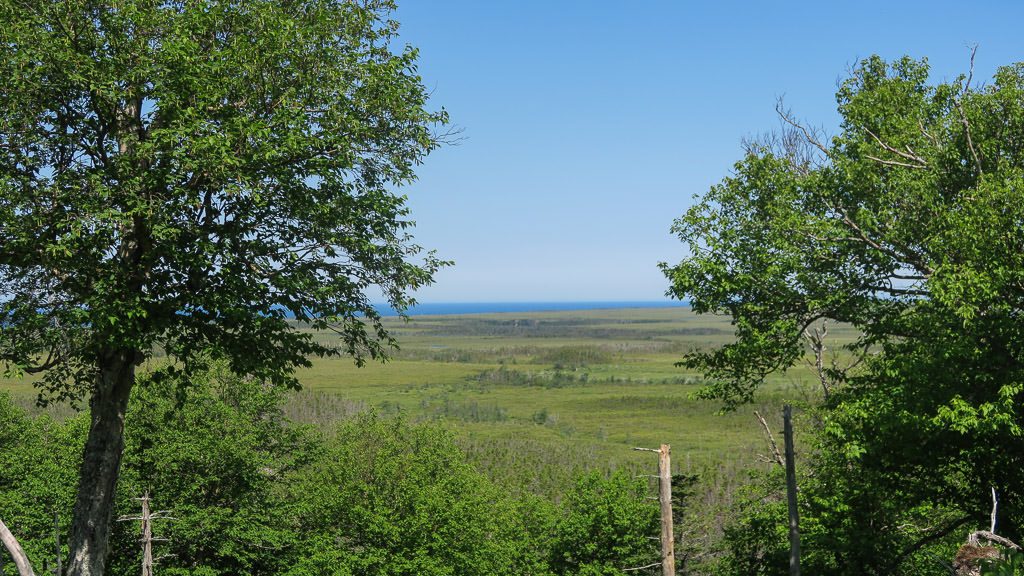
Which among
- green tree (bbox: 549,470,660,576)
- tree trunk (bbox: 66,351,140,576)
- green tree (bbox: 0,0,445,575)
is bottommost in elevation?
green tree (bbox: 549,470,660,576)

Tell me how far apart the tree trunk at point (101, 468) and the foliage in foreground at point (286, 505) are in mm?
16654

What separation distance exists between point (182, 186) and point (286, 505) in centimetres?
2724

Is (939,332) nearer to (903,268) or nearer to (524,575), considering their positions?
(903,268)

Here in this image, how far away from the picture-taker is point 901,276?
18.4 metres

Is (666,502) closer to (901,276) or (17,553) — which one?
(901,276)

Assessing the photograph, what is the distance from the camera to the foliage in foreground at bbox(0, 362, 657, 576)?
3192 centimetres

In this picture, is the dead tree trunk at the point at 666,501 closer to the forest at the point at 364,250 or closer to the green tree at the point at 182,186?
A: the forest at the point at 364,250

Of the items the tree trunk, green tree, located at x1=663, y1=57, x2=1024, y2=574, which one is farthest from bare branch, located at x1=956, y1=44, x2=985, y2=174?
the tree trunk

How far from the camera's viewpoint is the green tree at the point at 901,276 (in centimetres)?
1452

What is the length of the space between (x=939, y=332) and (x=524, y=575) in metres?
27.1

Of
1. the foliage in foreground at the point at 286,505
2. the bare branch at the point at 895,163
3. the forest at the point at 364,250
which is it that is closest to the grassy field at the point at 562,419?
the foliage in foreground at the point at 286,505

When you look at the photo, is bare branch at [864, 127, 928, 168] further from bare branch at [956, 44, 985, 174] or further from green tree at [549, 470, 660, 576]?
green tree at [549, 470, 660, 576]

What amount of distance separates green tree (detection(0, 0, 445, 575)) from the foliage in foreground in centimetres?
1777

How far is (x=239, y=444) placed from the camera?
34344 mm
